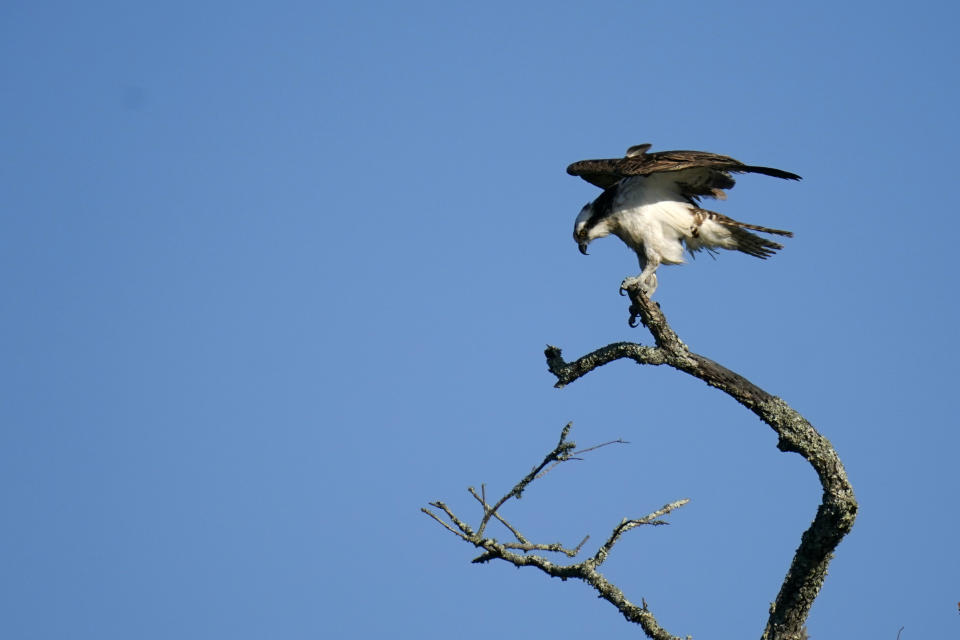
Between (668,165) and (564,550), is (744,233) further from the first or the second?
(564,550)

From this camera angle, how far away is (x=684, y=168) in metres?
7.49

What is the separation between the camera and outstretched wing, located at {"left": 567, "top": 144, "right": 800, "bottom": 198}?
287 inches

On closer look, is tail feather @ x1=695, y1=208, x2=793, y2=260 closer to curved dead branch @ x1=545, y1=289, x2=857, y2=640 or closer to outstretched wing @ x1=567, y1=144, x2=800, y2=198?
outstretched wing @ x1=567, y1=144, x2=800, y2=198

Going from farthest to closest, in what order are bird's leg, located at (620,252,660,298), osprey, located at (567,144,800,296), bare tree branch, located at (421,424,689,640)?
1. osprey, located at (567,144,800,296)
2. bird's leg, located at (620,252,660,298)
3. bare tree branch, located at (421,424,689,640)

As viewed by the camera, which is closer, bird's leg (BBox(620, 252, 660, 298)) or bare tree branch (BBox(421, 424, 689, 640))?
bare tree branch (BBox(421, 424, 689, 640))

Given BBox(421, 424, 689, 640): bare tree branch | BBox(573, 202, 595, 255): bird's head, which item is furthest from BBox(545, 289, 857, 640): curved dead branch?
BBox(573, 202, 595, 255): bird's head

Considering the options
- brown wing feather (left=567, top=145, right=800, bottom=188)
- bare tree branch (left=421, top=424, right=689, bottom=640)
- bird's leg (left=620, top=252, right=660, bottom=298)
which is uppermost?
brown wing feather (left=567, top=145, right=800, bottom=188)

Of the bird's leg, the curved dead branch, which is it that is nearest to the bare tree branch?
the curved dead branch

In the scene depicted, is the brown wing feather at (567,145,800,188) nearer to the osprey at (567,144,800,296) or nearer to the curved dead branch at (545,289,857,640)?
the osprey at (567,144,800,296)

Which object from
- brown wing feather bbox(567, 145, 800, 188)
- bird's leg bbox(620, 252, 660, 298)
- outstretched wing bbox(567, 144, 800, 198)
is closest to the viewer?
Result: brown wing feather bbox(567, 145, 800, 188)

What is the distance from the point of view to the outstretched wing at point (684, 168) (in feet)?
23.9

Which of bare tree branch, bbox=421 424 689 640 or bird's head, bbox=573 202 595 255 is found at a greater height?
bird's head, bbox=573 202 595 255

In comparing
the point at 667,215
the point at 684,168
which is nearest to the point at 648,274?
the point at 667,215

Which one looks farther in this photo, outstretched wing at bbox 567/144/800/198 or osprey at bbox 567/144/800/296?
osprey at bbox 567/144/800/296
